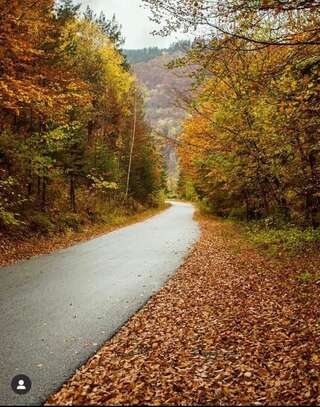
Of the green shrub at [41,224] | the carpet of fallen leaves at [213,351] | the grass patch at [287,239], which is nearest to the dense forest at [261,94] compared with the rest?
the grass patch at [287,239]

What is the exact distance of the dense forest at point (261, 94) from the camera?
274 inches

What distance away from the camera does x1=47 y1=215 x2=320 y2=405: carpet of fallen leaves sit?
458 cm

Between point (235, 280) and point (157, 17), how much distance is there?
6.53 metres

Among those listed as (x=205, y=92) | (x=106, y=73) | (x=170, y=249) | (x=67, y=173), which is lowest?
(x=170, y=249)

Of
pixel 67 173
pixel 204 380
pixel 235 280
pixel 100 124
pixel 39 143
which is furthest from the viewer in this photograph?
pixel 100 124

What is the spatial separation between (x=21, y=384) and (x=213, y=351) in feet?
8.90

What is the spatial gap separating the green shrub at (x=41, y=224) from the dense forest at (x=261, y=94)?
752 cm

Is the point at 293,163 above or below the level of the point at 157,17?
below

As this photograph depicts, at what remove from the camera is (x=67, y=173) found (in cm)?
2089

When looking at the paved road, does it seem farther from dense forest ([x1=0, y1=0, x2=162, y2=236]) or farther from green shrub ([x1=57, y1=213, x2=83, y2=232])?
green shrub ([x1=57, y1=213, x2=83, y2=232])

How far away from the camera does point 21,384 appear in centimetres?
469

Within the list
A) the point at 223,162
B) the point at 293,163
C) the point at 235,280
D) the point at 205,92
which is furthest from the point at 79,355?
the point at 223,162

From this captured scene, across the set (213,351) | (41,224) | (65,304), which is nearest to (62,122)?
(41,224)

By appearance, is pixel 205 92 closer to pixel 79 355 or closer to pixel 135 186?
pixel 79 355
